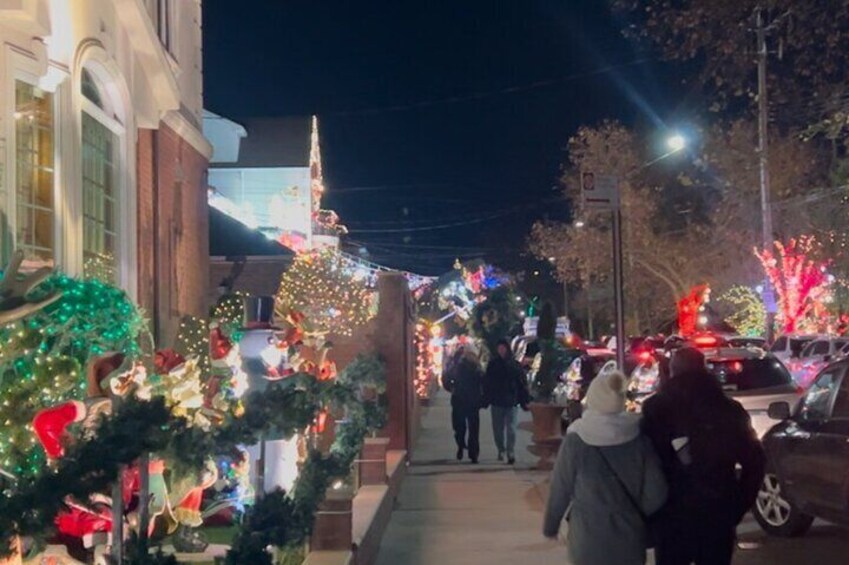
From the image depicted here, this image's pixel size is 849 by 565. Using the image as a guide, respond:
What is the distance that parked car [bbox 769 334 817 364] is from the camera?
2983cm

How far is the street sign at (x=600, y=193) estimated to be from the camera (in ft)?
32.3

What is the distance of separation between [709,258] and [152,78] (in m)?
35.5

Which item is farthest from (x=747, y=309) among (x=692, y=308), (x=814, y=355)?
(x=814, y=355)

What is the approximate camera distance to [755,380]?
14430mm

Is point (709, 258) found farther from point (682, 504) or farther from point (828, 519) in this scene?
point (682, 504)

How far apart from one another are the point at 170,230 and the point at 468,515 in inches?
205

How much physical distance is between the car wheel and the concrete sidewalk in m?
2.00

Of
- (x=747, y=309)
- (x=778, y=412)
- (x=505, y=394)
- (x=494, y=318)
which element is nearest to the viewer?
(x=778, y=412)

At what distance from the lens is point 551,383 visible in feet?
68.0

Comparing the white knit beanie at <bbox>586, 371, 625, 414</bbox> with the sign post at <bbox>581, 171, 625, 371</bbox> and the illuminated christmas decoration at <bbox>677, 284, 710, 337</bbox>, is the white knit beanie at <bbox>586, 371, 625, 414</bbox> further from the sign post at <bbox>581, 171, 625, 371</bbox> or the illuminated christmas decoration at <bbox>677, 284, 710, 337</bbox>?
the illuminated christmas decoration at <bbox>677, 284, 710, 337</bbox>

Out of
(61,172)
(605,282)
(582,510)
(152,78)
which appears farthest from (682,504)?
(605,282)

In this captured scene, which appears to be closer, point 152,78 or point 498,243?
point 152,78

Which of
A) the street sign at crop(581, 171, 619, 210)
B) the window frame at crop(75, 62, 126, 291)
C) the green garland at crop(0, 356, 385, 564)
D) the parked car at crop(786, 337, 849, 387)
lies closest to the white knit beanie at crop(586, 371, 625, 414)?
the green garland at crop(0, 356, 385, 564)

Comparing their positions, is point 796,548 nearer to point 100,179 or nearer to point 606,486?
point 606,486
